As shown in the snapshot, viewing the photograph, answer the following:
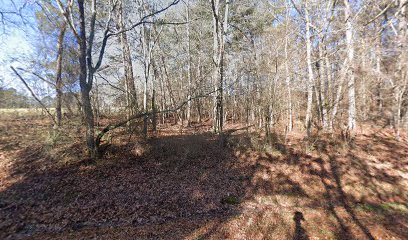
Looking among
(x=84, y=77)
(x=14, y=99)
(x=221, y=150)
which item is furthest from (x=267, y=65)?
(x=14, y=99)

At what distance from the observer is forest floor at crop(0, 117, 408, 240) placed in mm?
5531

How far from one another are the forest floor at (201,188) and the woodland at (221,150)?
0.05 m

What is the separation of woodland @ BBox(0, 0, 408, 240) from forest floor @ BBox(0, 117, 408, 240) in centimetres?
5

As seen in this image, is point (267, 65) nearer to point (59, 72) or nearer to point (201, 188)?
A: point (201, 188)

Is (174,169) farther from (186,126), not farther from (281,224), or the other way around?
(186,126)

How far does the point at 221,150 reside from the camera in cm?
1030

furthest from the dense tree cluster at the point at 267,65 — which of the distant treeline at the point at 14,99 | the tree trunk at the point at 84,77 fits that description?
the distant treeline at the point at 14,99

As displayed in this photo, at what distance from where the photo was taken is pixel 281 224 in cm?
594

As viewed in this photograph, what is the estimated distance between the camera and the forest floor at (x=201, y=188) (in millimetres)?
5531

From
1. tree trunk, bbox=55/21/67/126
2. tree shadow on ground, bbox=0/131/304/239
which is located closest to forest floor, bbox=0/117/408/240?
tree shadow on ground, bbox=0/131/304/239

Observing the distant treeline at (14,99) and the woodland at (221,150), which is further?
the distant treeline at (14,99)

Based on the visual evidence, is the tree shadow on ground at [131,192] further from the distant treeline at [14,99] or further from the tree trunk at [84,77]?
the distant treeline at [14,99]

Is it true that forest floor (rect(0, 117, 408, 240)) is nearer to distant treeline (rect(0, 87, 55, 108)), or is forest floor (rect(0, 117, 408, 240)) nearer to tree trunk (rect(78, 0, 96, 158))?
tree trunk (rect(78, 0, 96, 158))

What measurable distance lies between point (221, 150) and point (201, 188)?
10.0 feet
